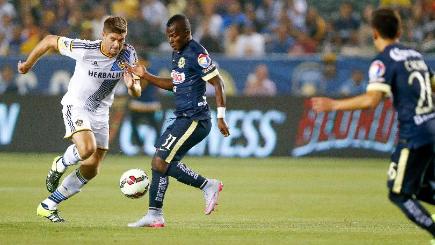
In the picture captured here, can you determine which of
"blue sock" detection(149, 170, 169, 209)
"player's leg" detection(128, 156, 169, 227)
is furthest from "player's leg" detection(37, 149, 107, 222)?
"blue sock" detection(149, 170, 169, 209)

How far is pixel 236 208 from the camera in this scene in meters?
14.2

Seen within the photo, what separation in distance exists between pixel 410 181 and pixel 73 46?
4.75 meters

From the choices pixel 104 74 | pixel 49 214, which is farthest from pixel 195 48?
pixel 49 214

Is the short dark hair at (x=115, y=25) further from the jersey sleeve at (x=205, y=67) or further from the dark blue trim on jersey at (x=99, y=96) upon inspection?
the jersey sleeve at (x=205, y=67)

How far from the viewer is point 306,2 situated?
1082 inches

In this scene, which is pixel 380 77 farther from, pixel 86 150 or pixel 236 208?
pixel 236 208

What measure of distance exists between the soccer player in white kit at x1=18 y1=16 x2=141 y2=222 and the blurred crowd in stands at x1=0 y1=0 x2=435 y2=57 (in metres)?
12.5

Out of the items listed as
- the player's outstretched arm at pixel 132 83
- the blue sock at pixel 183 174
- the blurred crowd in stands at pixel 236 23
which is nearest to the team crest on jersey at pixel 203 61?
the player's outstretched arm at pixel 132 83

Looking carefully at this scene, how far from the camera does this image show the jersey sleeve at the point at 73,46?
12.4 metres

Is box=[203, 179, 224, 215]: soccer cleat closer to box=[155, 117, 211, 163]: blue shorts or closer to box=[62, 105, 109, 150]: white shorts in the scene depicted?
box=[155, 117, 211, 163]: blue shorts

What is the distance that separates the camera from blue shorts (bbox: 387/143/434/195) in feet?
30.6

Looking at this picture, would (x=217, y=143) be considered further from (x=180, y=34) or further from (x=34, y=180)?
(x=180, y=34)

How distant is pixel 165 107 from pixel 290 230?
1266 cm

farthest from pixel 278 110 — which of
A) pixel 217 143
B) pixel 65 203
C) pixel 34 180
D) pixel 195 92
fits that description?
pixel 195 92
